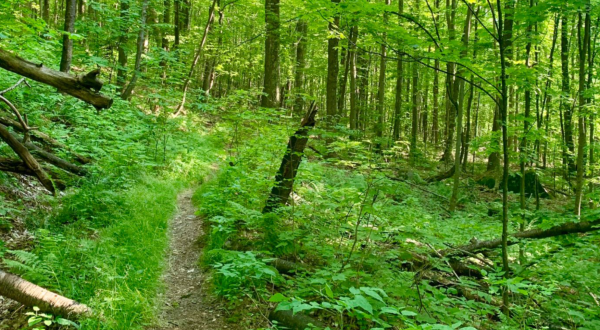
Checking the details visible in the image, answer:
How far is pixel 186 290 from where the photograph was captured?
5.09 meters

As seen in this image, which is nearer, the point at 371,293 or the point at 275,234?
the point at 371,293

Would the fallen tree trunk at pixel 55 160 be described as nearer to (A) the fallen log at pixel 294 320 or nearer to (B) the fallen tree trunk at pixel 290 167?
(B) the fallen tree trunk at pixel 290 167

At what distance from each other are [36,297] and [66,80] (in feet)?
7.17

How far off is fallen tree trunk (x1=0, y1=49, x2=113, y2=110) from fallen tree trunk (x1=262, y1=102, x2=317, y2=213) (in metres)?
2.84

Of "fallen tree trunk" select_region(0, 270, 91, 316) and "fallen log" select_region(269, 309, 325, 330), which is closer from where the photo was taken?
"fallen tree trunk" select_region(0, 270, 91, 316)

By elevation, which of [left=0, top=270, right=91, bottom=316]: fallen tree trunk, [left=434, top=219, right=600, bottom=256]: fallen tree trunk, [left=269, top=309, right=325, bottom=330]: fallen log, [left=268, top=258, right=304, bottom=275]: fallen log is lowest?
[left=269, top=309, right=325, bottom=330]: fallen log

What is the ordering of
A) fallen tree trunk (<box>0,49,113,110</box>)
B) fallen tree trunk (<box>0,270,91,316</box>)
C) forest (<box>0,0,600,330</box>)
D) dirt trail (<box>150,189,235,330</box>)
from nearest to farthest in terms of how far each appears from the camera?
1. fallen tree trunk (<box>0,270,91,316</box>)
2. forest (<box>0,0,600,330</box>)
3. fallen tree trunk (<box>0,49,113,110</box>)
4. dirt trail (<box>150,189,235,330</box>)

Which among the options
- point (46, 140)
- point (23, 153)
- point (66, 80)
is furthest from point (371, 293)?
point (46, 140)

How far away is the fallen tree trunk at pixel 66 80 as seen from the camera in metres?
3.74

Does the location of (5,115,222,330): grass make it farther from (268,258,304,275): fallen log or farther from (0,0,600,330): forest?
(268,258,304,275): fallen log

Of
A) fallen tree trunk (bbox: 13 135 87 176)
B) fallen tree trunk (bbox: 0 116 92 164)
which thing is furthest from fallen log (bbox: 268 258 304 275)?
fallen tree trunk (bbox: 0 116 92 164)

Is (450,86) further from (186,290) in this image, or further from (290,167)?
(186,290)

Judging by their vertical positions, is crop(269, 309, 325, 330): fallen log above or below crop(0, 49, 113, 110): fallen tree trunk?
below

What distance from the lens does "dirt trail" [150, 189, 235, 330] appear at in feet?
14.1
